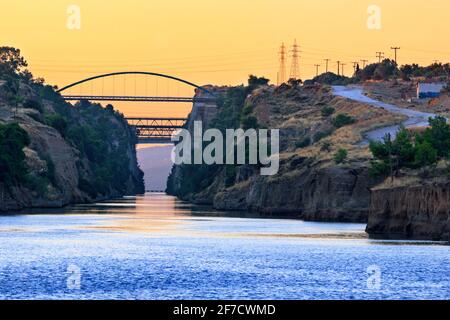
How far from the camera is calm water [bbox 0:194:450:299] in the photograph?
75.2 m

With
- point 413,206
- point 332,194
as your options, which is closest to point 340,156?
Result: point 332,194

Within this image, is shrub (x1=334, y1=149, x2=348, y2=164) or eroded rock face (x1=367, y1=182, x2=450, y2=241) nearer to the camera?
eroded rock face (x1=367, y1=182, x2=450, y2=241)

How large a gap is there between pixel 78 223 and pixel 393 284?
242 feet

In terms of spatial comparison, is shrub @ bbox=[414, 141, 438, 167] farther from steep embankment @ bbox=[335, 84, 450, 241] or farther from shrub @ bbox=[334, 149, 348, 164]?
shrub @ bbox=[334, 149, 348, 164]

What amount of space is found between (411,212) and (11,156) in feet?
282

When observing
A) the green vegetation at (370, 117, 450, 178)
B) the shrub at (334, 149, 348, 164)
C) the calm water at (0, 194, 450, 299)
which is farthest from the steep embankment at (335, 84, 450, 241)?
the shrub at (334, 149, 348, 164)

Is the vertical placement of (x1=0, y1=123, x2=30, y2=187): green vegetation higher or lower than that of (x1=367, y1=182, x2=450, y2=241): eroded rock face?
higher

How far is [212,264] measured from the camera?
304ft

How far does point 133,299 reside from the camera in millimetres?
71250

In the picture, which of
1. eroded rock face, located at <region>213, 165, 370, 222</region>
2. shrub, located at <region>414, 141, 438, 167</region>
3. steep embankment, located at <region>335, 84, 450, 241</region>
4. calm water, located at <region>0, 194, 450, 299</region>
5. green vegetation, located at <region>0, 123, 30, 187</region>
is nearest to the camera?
calm water, located at <region>0, 194, 450, 299</region>

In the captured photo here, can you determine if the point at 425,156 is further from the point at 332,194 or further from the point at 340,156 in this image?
the point at 340,156

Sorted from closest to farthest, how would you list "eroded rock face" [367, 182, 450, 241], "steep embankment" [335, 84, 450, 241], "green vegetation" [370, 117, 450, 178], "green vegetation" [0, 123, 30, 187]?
"eroded rock face" [367, 182, 450, 241]
"steep embankment" [335, 84, 450, 241]
"green vegetation" [370, 117, 450, 178]
"green vegetation" [0, 123, 30, 187]

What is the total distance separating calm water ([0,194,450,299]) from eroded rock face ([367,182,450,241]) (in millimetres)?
3050

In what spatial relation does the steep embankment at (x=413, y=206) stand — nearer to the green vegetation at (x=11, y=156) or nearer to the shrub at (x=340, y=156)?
the shrub at (x=340, y=156)
